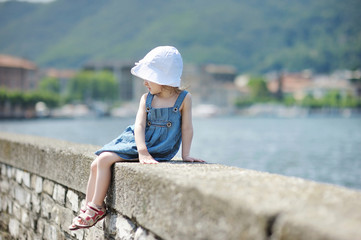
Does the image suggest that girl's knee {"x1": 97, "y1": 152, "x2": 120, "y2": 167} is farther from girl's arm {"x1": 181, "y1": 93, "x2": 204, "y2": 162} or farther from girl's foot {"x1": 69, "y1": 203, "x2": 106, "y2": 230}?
girl's arm {"x1": 181, "y1": 93, "x2": 204, "y2": 162}

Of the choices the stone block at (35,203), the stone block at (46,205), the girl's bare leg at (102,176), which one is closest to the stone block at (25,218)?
the stone block at (35,203)

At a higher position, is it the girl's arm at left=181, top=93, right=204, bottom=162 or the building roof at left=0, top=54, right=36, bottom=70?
the building roof at left=0, top=54, right=36, bottom=70

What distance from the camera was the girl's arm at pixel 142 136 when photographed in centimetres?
278

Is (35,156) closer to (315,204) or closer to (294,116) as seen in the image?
(315,204)

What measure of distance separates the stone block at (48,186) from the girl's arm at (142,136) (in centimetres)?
116

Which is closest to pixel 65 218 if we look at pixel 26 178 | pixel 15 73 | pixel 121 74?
pixel 26 178

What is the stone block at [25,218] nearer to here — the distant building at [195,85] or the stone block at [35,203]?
the stone block at [35,203]

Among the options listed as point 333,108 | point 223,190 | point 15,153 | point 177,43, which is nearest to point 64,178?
point 15,153

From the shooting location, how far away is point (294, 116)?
13262 cm

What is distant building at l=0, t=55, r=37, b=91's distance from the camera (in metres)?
110

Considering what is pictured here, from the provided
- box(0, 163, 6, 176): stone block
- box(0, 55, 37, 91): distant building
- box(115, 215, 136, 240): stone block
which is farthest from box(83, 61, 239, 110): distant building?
box(115, 215, 136, 240): stone block

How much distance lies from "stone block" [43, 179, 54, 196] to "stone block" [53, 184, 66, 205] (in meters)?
0.08

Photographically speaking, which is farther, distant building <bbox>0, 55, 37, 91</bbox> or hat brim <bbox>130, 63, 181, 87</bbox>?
distant building <bbox>0, 55, 37, 91</bbox>

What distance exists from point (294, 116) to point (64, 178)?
132691 mm
